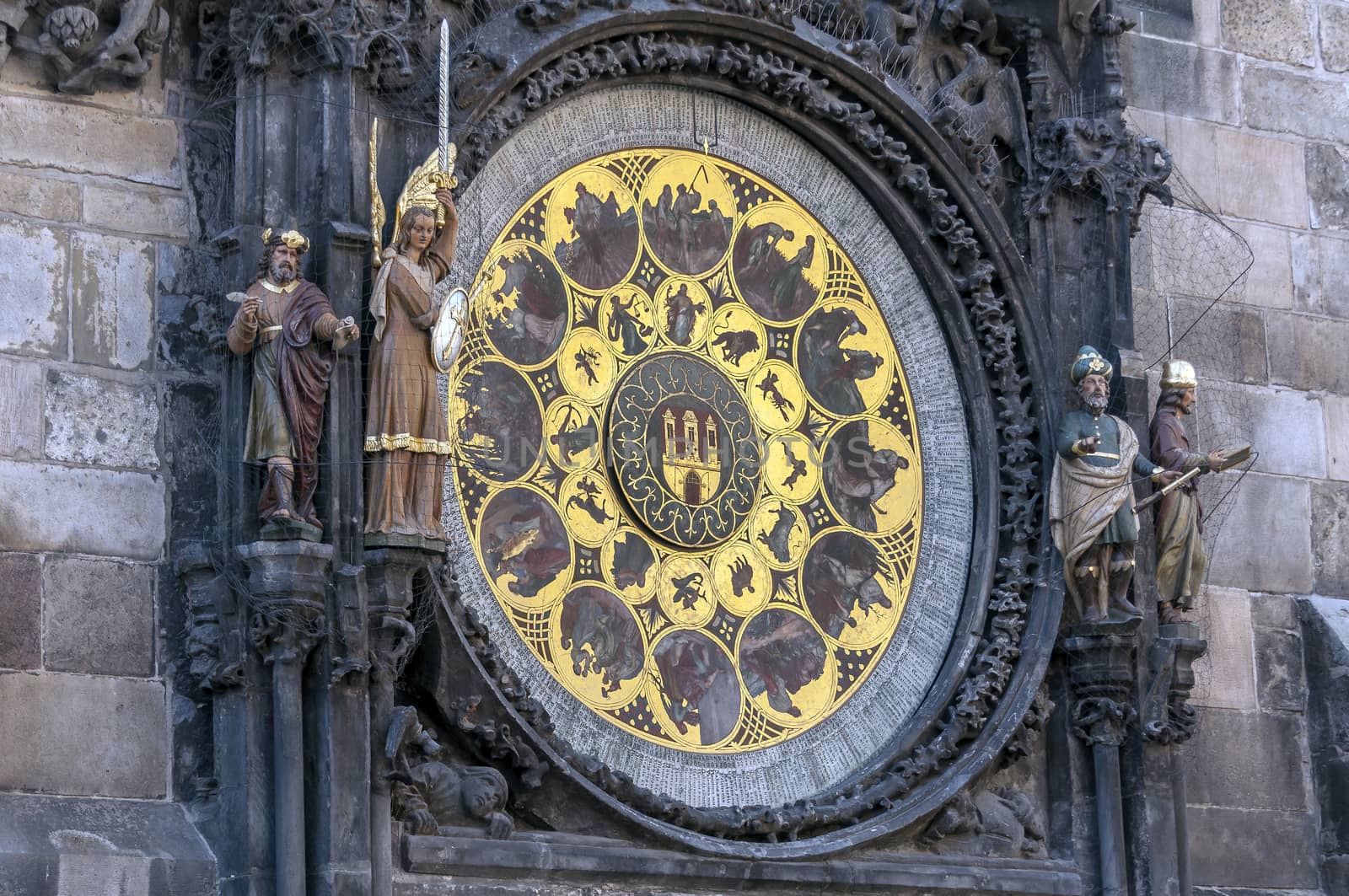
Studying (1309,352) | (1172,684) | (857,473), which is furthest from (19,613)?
(1309,352)

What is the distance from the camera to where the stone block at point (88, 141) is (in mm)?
9305

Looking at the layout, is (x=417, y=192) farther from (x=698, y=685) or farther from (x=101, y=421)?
(x=698, y=685)

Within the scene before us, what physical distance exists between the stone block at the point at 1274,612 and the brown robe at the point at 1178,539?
2.22 feet

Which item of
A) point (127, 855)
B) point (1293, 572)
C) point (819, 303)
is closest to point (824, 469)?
point (819, 303)

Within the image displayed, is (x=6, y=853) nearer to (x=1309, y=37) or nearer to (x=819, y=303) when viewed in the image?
(x=819, y=303)

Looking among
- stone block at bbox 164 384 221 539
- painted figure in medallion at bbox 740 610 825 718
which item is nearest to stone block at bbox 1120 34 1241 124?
Result: painted figure in medallion at bbox 740 610 825 718

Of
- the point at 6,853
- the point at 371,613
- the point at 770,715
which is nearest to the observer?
the point at 6,853

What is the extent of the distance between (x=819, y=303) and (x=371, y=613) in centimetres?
264

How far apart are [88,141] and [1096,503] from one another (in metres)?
3.97

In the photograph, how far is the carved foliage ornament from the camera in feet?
32.5

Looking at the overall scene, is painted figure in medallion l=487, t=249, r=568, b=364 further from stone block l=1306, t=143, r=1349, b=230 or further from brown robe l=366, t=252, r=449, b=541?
stone block l=1306, t=143, r=1349, b=230

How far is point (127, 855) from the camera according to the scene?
A: 8.79 m

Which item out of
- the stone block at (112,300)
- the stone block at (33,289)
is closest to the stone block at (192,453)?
the stone block at (112,300)

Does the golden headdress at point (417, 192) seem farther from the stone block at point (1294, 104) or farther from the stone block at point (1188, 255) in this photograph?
the stone block at point (1294, 104)
